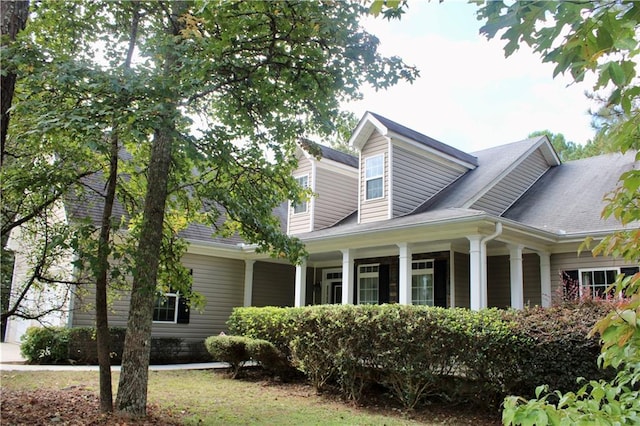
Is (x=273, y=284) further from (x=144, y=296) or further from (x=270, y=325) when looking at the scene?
(x=144, y=296)

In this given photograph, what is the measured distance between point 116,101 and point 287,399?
594cm

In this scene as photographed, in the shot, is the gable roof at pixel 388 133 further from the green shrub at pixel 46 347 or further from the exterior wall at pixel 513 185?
the green shrub at pixel 46 347

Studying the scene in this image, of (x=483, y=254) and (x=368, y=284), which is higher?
(x=483, y=254)

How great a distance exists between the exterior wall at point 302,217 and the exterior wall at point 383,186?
2.09m

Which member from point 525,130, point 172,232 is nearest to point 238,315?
point 172,232

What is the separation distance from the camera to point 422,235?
1066 cm

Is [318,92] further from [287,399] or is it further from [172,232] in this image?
[287,399]

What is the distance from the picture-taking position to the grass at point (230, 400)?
23.3ft

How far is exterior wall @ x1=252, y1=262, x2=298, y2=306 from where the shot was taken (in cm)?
1625

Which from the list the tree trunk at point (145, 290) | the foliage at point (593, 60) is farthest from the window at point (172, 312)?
the foliage at point (593, 60)

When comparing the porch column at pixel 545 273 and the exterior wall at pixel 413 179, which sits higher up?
the exterior wall at pixel 413 179

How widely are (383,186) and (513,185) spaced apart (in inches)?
148

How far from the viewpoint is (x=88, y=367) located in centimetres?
1125

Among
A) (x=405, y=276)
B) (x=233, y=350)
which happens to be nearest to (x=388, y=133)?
(x=405, y=276)
